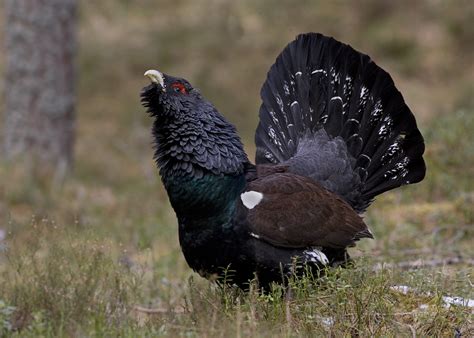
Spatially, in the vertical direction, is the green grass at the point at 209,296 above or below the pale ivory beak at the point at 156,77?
below

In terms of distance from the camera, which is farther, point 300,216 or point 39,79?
point 39,79

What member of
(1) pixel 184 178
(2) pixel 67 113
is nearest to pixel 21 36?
(2) pixel 67 113

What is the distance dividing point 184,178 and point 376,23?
11351 mm

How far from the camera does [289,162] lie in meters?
5.83

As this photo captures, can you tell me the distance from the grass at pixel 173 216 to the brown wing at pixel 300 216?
27cm

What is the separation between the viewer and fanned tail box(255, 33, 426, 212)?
5.88 m

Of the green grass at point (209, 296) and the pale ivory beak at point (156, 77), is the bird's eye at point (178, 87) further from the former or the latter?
the green grass at point (209, 296)

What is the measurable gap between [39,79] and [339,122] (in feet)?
16.4

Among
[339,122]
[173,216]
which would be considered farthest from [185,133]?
[173,216]

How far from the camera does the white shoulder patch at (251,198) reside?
4.93 m

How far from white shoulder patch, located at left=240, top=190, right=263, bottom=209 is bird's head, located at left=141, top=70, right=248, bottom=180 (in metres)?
0.17

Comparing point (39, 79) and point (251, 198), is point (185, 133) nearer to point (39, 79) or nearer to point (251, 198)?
point (251, 198)

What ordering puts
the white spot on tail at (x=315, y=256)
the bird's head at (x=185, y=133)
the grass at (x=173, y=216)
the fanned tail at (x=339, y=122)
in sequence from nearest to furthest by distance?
the grass at (x=173, y=216) → the bird's head at (x=185, y=133) → the white spot on tail at (x=315, y=256) → the fanned tail at (x=339, y=122)

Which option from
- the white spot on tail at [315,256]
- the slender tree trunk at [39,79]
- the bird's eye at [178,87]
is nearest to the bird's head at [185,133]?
the bird's eye at [178,87]
